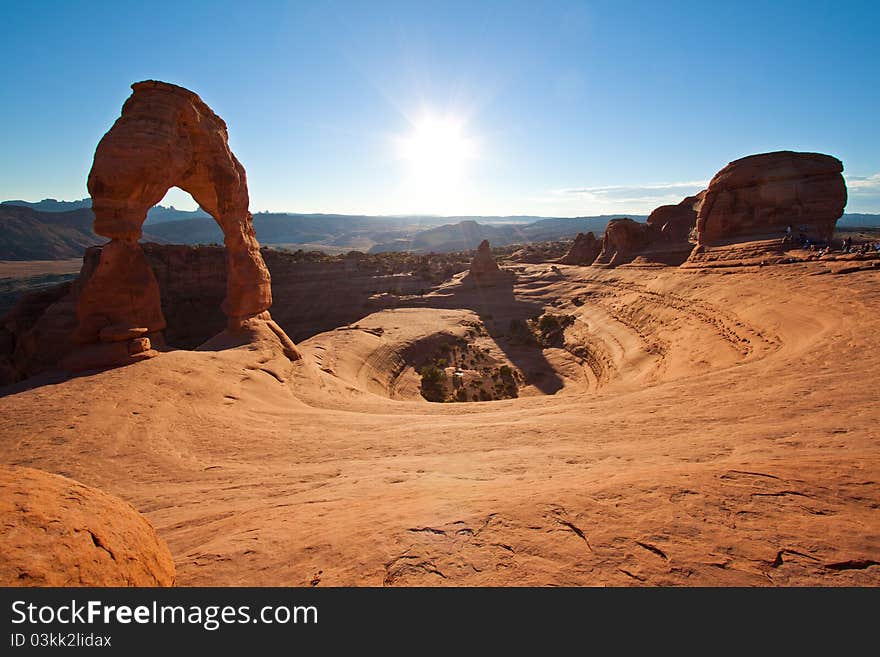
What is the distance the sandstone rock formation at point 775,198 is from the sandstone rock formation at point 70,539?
27165 millimetres

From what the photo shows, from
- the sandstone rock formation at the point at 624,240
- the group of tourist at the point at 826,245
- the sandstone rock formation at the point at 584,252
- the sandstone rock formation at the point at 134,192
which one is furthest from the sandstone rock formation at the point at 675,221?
the sandstone rock formation at the point at 134,192

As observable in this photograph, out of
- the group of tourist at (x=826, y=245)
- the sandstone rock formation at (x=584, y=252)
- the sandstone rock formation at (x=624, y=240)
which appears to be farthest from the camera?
the sandstone rock formation at (x=584, y=252)

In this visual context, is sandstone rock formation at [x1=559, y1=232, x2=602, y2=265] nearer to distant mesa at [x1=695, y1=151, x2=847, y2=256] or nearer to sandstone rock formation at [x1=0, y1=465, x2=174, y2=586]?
distant mesa at [x1=695, y1=151, x2=847, y2=256]

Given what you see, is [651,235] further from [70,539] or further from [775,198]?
[70,539]

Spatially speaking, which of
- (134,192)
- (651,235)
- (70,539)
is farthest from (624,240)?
(70,539)

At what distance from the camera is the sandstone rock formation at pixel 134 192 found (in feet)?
34.0

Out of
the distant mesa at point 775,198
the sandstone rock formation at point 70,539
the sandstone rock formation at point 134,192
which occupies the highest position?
the distant mesa at point 775,198

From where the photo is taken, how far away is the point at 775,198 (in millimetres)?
22047

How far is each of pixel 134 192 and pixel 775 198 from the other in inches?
1156

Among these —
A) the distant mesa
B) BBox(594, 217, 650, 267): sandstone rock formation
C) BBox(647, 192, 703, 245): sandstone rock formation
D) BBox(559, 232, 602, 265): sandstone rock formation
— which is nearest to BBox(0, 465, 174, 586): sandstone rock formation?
the distant mesa

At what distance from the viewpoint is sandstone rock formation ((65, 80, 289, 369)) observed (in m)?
10.4

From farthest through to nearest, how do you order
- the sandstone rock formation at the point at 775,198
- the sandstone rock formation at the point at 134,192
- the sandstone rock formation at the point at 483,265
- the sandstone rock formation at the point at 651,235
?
1. the sandstone rock formation at the point at 483,265
2. the sandstone rock formation at the point at 651,235
3. the sandstone rock formation at the point at 775,198
4. the sandstone rock formation at the point at 134,192

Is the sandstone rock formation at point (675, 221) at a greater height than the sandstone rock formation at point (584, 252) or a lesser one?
greater

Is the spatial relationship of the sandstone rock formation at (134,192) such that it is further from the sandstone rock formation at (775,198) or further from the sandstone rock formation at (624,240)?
the sandstone rock formation at (624,240)
